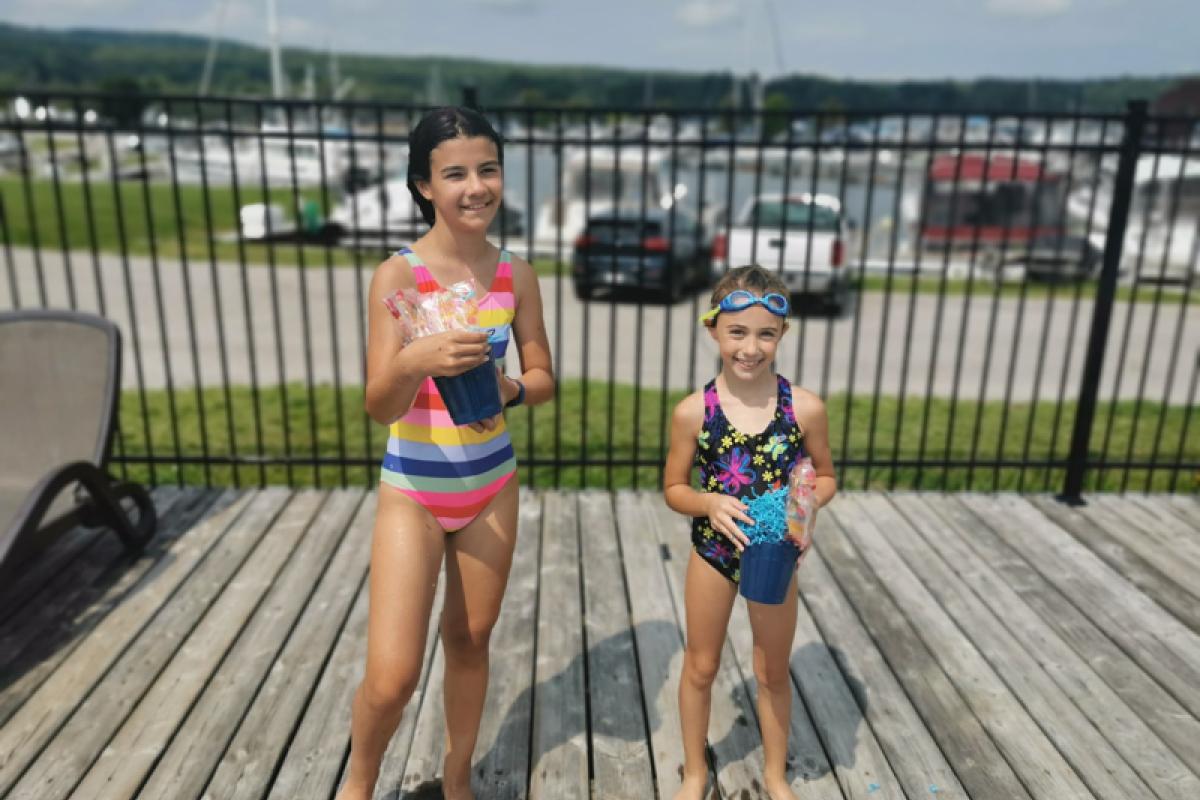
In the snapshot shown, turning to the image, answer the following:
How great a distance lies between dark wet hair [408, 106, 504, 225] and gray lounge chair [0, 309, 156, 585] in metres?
2.66

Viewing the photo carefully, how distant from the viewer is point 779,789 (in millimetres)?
2721

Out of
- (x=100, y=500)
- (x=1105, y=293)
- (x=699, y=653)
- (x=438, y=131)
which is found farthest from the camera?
(x=1105, y=293)

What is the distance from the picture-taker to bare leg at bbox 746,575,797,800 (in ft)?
8.12

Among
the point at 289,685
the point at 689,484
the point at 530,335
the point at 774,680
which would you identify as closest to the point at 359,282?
the point at 289,685

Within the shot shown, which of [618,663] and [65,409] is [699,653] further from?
[65,409]

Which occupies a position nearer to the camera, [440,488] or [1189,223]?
[440,488]

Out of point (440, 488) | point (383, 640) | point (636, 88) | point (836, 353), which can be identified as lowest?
point (836, 353)

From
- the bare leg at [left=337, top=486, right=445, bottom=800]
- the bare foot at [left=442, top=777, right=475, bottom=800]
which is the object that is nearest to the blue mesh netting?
the bare leg at [left=337, top=486, right=445, bottom=800]

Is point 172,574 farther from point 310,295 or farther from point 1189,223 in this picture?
point 1189,223

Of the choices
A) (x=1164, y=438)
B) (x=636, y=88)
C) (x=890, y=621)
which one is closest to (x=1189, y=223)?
(x=1164, y=438)

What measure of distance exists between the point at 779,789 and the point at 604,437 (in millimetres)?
4616

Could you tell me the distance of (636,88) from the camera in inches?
4638

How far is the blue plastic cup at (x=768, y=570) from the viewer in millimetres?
2211

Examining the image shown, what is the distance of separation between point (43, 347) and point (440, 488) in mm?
3089
